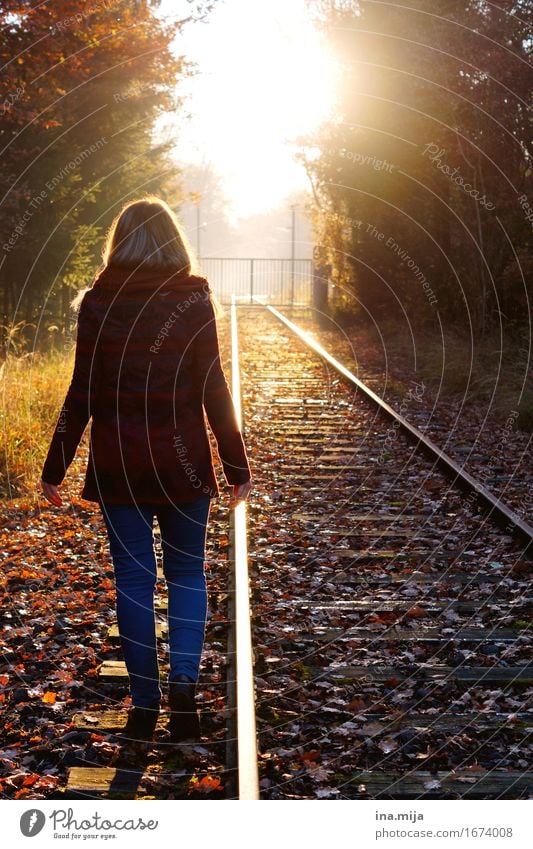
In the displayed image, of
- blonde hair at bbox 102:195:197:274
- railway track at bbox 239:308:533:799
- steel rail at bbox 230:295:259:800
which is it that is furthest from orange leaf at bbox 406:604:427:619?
blonde hair at bbox 102:195:197:274

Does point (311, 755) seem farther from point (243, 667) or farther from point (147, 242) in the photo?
point (147, 242)

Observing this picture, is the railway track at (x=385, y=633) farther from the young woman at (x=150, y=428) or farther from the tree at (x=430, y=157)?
the tree at (x=430, y=157)

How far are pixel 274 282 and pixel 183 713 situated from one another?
201ft

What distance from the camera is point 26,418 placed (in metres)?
10.5

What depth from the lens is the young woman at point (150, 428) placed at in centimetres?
399

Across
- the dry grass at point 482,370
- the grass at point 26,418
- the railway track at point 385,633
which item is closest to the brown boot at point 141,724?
the railway track at point 385,633

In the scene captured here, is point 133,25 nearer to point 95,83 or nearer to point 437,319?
point 95,83

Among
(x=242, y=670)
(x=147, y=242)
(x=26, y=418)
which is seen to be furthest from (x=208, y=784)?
(x=26, y=418)

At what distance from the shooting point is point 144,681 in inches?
169

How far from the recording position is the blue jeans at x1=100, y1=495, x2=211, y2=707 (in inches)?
166

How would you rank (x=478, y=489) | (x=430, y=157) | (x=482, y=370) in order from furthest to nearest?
1. (x=430, y=157)
2. (x=482, y=370)
3. (x=478, y=489)

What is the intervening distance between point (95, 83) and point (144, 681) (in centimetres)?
1438

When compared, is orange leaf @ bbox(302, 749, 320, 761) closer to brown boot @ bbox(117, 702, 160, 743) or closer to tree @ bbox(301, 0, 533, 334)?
brown boot @ bbox(117, 702, 160, 743)

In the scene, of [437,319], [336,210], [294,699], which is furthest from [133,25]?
[294,699]
